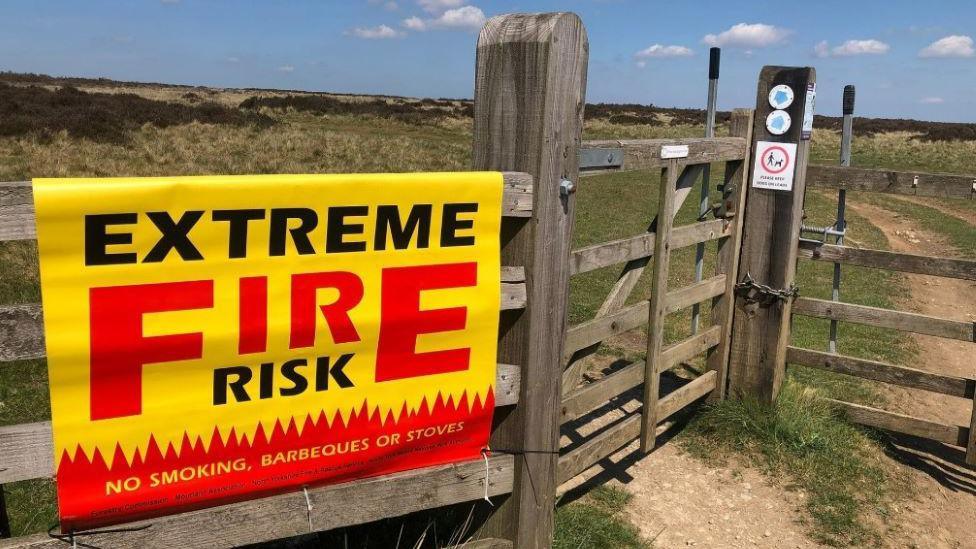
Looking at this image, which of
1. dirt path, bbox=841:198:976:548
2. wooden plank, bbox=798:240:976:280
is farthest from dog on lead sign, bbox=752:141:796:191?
dirt path, bbox=841:198:976:548

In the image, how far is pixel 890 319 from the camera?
536 centimetres

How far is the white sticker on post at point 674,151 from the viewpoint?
4304 millimetres

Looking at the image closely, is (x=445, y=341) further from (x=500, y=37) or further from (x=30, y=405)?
(x=30, y=405)

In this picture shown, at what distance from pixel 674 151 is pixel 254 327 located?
2817 mm

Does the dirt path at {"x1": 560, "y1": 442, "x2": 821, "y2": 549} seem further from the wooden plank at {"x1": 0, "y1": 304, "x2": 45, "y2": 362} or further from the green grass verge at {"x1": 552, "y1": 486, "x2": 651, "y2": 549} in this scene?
the wooden plank at {"x1": 0, "y1": 304, "x2": 45, "y2": 362}

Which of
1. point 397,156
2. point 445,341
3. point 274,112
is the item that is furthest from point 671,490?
point 274,112

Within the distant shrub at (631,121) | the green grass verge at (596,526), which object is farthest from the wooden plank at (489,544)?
the distant shrub at (631,121)

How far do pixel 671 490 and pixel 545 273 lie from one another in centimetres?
247

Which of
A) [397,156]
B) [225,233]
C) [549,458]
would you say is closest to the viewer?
[225,233]

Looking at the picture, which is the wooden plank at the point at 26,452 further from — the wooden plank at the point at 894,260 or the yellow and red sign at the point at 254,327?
the wooden plank at the point at 894,260

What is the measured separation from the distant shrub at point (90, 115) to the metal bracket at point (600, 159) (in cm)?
2123

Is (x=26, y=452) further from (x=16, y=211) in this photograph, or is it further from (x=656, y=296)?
(x=656, y=296)

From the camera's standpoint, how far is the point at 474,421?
2977 mm

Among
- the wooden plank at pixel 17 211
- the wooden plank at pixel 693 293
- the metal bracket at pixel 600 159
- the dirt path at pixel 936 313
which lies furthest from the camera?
the dirt path at pixel 936 313
